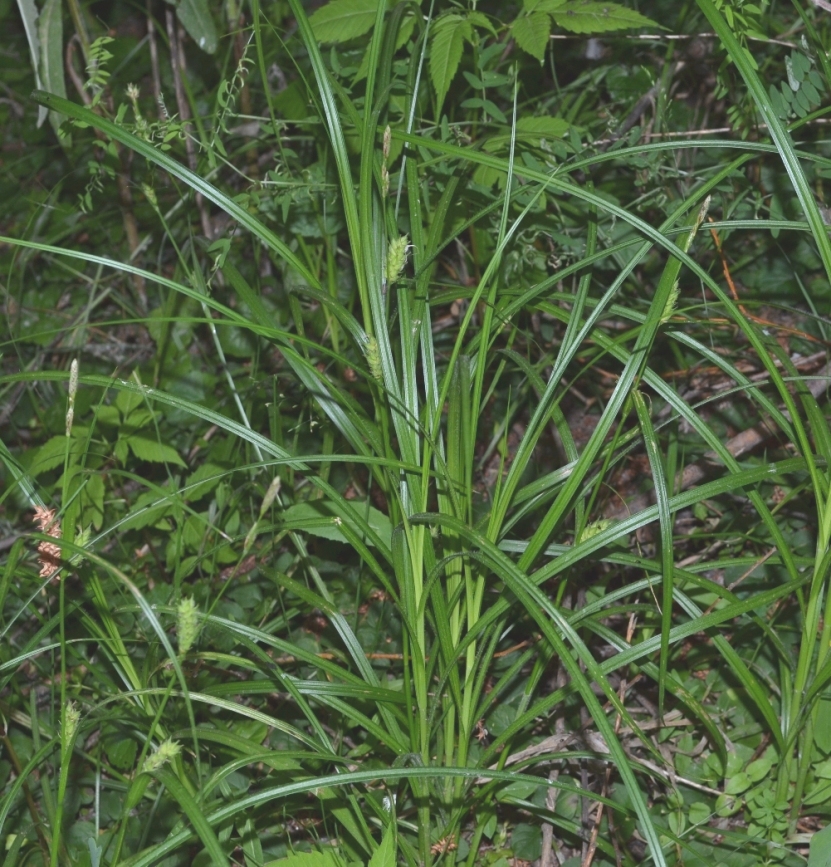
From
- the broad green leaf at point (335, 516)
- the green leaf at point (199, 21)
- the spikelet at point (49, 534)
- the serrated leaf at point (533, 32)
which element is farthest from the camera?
the green leaf at point (199, 21)

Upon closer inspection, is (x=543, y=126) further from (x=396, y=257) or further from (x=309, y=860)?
(x=309, y=860)

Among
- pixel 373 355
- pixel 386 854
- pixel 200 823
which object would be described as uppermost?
pixel 373 355

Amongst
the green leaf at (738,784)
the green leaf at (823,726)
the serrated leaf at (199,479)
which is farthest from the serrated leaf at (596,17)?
the green leaf at (738,784)

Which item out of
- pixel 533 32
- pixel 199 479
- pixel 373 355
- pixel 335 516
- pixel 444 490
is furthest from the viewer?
pixel 199 479

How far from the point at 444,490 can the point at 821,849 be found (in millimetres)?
798

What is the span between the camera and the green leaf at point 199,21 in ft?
6.63

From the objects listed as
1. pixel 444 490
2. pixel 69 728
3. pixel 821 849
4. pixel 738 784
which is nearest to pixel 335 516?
pixel 444 490

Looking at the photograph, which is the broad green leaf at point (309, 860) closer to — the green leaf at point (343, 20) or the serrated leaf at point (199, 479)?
the serrated leaf at point (199, 479)

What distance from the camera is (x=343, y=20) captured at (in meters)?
1.73

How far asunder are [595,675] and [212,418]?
661 mm

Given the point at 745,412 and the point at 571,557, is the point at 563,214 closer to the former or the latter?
the point at 745,412

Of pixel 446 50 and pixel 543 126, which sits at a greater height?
pixel 446 50

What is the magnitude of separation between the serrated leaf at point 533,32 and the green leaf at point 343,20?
0.29 m

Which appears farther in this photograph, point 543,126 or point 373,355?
point 543,126
